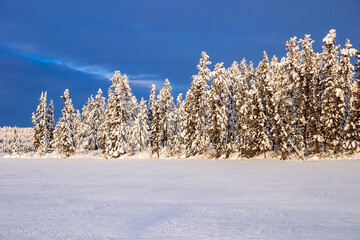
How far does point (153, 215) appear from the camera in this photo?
939 cm

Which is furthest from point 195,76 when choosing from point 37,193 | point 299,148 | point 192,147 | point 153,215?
point 153,215

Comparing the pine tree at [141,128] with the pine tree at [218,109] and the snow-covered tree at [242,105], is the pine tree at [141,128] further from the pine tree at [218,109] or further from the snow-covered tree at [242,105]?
the snow-covered tree at [242,105]

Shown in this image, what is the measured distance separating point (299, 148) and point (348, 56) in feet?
44.3

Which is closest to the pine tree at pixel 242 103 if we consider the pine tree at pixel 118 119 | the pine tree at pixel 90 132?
the pine tree at pixel 118 119

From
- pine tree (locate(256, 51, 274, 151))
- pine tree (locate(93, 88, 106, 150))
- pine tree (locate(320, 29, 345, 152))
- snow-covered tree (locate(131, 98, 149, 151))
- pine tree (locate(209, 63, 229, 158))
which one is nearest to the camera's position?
pine tree (locate(320, 29, 345, 152))

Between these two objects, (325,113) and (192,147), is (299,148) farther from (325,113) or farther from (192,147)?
(192,147)

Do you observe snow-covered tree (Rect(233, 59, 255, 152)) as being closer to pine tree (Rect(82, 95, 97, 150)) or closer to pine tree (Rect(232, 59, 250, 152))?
pine tree (Rect(232, 59, 250, 152))

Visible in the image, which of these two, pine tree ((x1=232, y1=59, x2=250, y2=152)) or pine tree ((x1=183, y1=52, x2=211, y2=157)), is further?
pine tree ((x1=183, y1=52, x2=211, y2=157))

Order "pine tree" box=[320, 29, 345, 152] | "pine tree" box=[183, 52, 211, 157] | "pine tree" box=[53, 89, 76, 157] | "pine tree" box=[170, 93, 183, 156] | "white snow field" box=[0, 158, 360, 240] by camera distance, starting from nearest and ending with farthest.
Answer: "white snow field" box=[0, 158, 360, 240] < "pine tree" box=[320, 29, 345, 152] < "pine tree" box=[183, 52, 211, 157] < "pine tree" box=[170, 93, 183, 156] < "pine tree" box=[53, 89, 76, 157]

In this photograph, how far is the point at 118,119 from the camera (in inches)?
2106

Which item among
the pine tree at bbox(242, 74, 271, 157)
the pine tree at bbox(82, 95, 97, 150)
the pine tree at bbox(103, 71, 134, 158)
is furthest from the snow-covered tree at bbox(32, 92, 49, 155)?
the pine tree at bbox(242, 74, 271, 157)

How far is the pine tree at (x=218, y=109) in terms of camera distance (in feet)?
151

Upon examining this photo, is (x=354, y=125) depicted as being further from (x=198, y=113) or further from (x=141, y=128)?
(x=141, y=128)

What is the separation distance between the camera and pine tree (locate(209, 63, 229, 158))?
46000 mm
